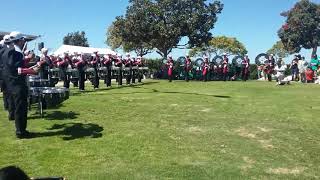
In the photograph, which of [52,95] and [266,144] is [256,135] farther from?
[52,95]

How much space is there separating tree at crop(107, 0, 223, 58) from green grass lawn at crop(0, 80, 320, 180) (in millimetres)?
28135

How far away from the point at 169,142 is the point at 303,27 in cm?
5417

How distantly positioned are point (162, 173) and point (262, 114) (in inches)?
281

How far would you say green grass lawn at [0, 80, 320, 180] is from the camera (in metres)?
8.88

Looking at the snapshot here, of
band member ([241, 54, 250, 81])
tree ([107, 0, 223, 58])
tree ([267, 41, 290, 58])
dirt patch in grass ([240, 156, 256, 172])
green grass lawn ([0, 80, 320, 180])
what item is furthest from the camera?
tree ([267, 41, 290, 58])

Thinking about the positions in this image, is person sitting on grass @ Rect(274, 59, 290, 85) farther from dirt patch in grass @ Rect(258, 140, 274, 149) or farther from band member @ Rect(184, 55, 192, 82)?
dirt patch in grass @ Rect(258, 140, 274, 149)

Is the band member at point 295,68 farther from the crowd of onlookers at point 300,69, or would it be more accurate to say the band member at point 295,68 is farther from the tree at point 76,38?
the tree at point 76,38

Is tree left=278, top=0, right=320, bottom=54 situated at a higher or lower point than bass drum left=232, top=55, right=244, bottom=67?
higher

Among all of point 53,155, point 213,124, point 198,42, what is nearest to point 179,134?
point 213,124

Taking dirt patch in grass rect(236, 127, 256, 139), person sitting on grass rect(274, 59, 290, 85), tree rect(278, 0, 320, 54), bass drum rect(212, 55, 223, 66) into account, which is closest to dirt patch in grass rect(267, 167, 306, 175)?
dirt patch in grass rect(236, 127, 256, 139)

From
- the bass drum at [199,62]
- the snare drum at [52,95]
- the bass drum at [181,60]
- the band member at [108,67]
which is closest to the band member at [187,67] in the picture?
the bass drum at [199,62]

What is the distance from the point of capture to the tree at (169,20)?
44531 millimetres

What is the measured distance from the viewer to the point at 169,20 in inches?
1769

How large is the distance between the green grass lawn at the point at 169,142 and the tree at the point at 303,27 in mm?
47075
